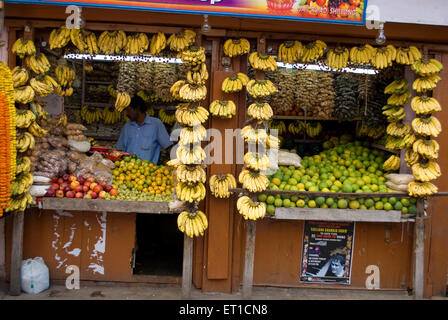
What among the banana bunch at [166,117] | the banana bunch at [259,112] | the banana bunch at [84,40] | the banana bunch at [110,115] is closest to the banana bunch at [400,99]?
the banana bunch at [259,112]

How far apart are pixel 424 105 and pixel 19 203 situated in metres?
5.10

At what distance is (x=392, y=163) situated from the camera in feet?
17.3

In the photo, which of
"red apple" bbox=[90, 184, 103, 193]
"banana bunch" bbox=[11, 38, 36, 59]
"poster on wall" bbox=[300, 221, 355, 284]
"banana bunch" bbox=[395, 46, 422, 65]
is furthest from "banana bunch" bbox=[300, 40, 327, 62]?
"banana bunch" bbox=[11, 38, 36, 59]

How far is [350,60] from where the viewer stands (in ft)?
16.2

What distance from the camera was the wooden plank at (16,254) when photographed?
15.7 feet

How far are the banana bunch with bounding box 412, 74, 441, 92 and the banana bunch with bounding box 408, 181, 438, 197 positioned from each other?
1.18 m

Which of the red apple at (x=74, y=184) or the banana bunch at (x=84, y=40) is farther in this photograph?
the red apple at (x=74, y=184)

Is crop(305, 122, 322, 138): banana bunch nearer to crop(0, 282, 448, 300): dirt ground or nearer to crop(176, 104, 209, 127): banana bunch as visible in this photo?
crop(0, 282, 448, 300): dirt ground

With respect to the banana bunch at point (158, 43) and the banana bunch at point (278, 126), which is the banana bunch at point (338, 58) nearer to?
the banana bunch at point (158, 43)

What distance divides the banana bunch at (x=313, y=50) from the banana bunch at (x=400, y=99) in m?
1.24

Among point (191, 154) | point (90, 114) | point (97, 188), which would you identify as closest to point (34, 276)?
point (97, 188)

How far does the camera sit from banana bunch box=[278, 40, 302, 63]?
484 cm

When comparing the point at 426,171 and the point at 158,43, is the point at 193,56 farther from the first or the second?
the point at 426,171

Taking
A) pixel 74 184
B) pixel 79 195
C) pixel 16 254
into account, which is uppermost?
pixel 74 184
